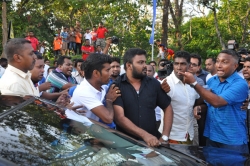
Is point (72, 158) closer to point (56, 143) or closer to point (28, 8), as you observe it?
point (56, 143)

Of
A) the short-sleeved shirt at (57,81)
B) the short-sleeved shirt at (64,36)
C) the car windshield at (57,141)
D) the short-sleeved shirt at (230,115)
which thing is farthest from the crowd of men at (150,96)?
the short-sleeved shirt at (64,36)

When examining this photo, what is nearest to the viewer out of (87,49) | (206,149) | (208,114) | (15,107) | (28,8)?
(15,107)

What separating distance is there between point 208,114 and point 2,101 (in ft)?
7.87

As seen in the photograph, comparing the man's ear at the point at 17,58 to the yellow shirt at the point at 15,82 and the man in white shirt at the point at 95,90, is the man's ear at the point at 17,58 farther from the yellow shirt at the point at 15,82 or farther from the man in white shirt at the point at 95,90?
the man in white shirt at the point at 95,90

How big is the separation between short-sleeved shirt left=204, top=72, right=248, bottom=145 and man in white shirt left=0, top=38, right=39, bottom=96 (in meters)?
2.00

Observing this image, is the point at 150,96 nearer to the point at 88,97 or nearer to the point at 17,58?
the point at 88,97

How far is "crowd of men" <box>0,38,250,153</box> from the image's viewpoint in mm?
3283

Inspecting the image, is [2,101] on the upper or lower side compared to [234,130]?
upper

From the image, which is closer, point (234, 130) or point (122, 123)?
point (122, 123)

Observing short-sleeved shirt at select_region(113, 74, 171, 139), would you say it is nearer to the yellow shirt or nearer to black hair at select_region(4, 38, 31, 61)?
the yellow shirt

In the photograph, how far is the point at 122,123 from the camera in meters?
3.39

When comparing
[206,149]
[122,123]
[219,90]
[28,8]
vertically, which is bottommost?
[206,149]

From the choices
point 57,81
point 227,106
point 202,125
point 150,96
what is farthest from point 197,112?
point 57,81

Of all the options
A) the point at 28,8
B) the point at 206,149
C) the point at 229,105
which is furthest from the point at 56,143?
the point at 28,8
